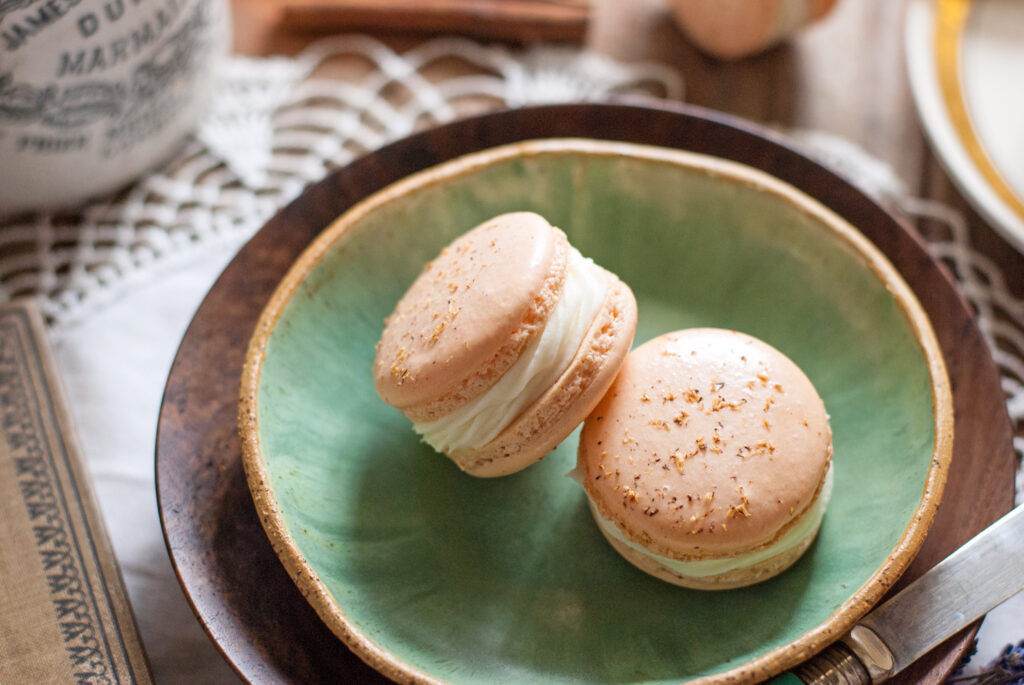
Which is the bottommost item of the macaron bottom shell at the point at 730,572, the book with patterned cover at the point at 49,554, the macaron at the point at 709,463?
the book with patterned cover at the point at 49,554

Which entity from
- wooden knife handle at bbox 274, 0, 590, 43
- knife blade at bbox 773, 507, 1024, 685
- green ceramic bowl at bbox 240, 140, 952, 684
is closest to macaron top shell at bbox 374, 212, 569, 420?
green ceramic bowl at bbox 240, 140, 952, 684

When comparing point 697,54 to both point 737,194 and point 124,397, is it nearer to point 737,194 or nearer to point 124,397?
point 737,194

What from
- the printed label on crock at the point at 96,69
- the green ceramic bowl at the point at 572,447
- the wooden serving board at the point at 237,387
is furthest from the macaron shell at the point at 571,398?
the printed label on crock at the point at 96,69

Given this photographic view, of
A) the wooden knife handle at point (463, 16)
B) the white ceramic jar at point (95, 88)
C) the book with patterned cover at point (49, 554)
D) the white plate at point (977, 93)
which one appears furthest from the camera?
the wooden knife handle at point (463, 16)

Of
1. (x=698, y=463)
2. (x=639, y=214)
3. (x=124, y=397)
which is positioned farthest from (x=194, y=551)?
(x=639, y=214)

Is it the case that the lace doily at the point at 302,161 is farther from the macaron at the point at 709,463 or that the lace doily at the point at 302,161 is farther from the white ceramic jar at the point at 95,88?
the macaron at the point at 709,463
